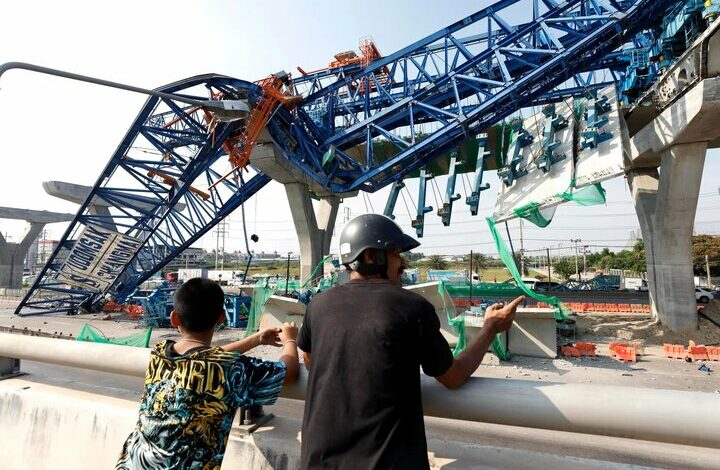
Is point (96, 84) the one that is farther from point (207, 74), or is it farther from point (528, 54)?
point (528, 54)

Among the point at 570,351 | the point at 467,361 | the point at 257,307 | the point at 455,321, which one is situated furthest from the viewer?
the point at 257,307

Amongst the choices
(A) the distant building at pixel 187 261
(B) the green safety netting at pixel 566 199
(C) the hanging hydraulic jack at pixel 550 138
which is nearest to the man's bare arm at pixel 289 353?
(B) the green safety netting at pixel 566 199

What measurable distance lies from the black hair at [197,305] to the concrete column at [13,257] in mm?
52186

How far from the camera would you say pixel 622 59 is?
1664cm

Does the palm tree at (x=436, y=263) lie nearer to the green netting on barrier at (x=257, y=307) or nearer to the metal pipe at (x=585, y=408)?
the green netting on barrier at (x=257, y=307)

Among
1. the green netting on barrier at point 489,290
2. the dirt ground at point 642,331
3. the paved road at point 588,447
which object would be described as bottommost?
the dirt ground at point 642,331

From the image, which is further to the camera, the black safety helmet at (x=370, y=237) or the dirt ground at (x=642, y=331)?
the dirt ground at (x=642, y=331)

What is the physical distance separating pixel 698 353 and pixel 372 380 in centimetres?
1463

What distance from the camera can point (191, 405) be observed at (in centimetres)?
158

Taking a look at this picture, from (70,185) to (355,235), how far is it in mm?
34589

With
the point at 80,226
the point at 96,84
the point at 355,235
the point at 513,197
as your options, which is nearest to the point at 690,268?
the point at 513,197

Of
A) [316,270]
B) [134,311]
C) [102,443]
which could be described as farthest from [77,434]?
[134,311]

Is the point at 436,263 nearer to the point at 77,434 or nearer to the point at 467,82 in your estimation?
the point at 467,82

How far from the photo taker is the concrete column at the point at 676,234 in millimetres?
13820
